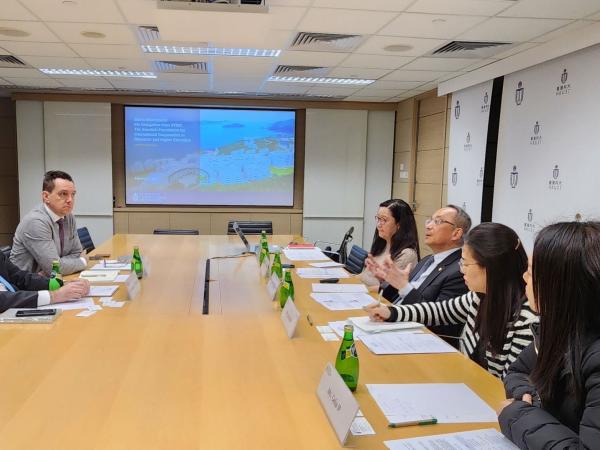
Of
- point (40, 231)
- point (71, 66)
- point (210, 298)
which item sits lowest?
point (210, 298)

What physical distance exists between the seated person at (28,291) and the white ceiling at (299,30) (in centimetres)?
187

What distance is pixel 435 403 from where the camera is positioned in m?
1.56

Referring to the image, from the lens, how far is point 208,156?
8.04 m

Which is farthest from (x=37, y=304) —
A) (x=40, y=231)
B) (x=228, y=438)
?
(x=228, y=438)

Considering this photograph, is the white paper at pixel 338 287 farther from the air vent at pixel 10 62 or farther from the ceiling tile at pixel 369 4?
the air vent at pixel 10 62

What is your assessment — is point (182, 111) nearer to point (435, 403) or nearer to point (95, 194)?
point (95, 194)

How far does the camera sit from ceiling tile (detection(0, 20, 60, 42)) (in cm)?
Result: 395

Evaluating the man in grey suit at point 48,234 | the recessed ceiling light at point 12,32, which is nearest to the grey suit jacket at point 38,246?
the man in grey suit at point 48,234

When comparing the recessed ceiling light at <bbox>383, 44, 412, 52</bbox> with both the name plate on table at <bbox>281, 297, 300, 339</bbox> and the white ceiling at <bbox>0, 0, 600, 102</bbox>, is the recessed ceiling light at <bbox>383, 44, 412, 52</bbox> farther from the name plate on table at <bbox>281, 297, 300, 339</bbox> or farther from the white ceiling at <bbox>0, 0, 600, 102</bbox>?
the name plate on table at <bbox>281, 297, 300, 339</bbox>

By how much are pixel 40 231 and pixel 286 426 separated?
9.02ft

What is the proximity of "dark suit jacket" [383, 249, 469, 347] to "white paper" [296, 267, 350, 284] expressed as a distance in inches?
36.1

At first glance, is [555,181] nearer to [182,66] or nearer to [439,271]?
[439,271]

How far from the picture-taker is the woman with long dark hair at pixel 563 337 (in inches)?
45.4

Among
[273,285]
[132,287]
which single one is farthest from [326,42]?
[132,287]
